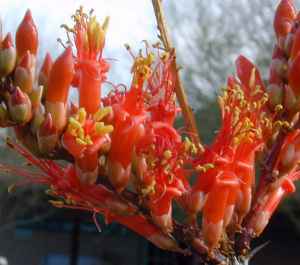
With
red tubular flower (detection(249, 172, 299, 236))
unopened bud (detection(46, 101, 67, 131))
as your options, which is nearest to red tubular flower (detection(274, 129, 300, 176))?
red tubular flower (detection(249, 172, 299, 236))

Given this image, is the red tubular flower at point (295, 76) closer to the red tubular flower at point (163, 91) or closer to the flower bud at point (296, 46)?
the flower bud at point (296, 46)

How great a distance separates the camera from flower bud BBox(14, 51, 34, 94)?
77cm

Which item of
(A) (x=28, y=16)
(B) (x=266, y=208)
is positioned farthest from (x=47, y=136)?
(B) (x=266, y=208)

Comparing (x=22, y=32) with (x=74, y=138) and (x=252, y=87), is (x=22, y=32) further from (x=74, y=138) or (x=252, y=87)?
(x=252, y=87)

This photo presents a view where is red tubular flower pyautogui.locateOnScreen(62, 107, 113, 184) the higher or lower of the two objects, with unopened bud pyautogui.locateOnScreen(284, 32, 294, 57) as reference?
lower

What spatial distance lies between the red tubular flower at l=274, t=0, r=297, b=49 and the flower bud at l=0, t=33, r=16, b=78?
32 cm

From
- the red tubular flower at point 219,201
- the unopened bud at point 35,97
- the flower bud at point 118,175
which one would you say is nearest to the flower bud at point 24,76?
the unopened bud at point 35,97

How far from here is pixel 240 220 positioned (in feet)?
2.88

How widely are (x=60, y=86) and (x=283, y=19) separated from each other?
0.99 feet

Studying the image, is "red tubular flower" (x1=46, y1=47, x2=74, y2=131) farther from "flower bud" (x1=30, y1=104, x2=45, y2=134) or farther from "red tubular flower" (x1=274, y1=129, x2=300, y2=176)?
"red tubular flower" (x1=274, y1=129, x2=300, y2=176)

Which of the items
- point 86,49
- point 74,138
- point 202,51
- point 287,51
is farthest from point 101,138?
point 202,51

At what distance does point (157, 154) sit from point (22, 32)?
0.61 feet

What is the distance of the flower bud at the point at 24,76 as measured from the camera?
77cm

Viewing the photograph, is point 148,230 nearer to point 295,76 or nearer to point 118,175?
point 118,175
